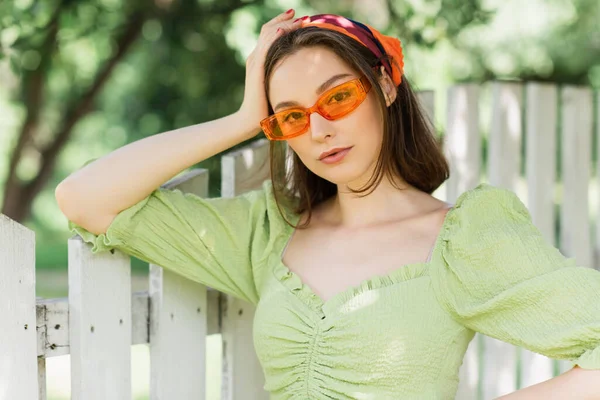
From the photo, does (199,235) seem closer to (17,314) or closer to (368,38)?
(17,314)

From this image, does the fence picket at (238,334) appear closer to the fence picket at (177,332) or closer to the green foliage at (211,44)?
the fence picket at (177,332)

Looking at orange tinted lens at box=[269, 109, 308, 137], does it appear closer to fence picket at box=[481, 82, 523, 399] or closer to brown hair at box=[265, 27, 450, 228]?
brown hair at box=[265, 27, 450, 228]

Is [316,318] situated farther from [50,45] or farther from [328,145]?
[50,45]

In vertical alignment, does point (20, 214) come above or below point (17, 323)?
above

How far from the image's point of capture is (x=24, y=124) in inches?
197

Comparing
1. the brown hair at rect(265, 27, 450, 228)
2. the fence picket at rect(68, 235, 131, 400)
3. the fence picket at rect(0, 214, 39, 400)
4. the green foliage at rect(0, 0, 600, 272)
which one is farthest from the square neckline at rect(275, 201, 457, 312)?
the green foliage at rect(0, 0, 600, 272)

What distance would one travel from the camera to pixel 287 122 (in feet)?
6.98

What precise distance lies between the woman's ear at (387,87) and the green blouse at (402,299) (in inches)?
12.4

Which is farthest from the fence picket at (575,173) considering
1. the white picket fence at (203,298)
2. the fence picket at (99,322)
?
the fence picket at (99,322)

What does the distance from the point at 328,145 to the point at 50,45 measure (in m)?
2.21

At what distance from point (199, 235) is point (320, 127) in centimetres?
46

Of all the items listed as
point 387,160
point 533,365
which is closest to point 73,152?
point 533,365

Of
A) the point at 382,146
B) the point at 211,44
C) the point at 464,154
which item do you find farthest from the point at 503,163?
the point at 211,44

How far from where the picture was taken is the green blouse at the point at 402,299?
1.87 meters
